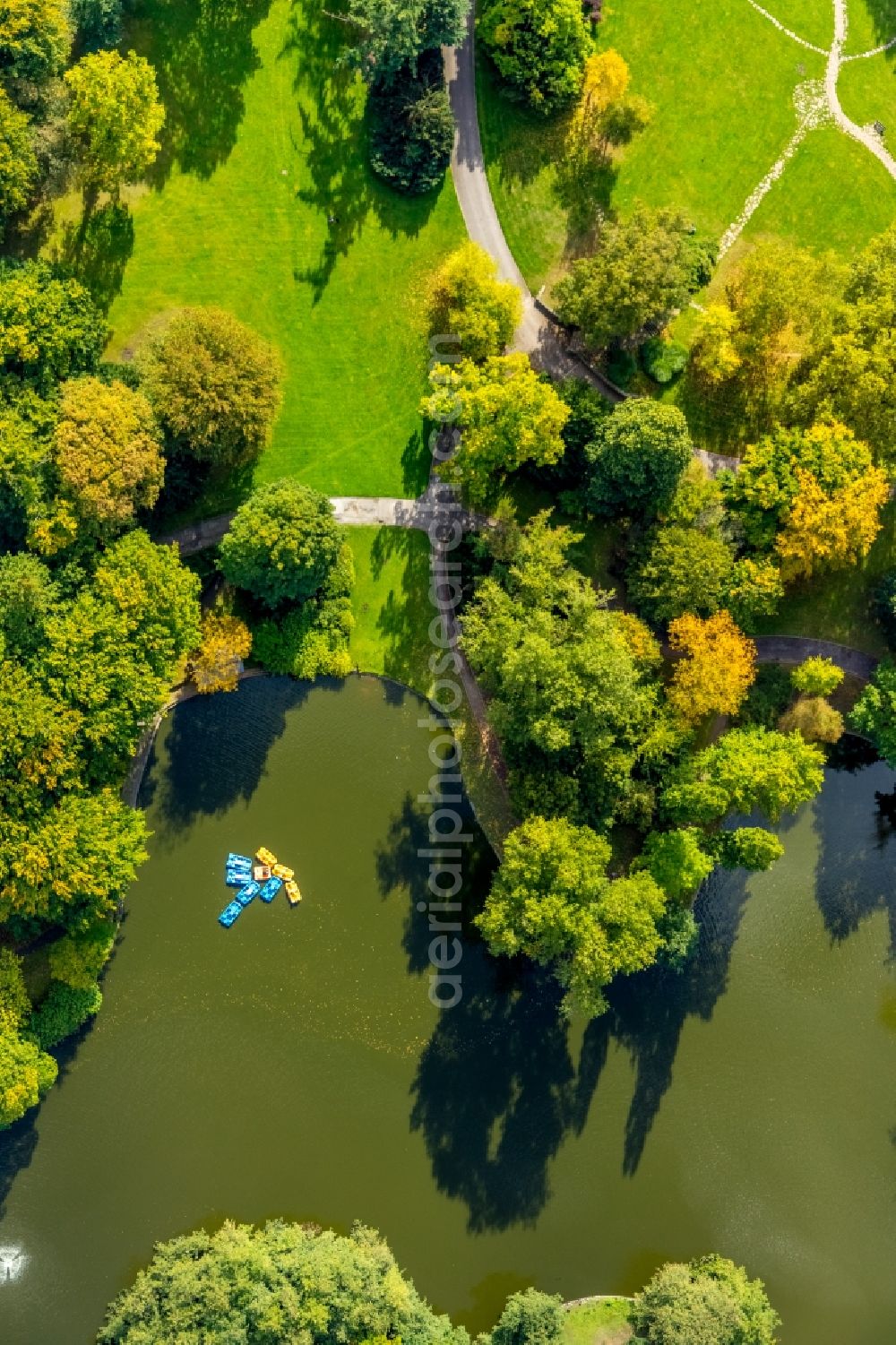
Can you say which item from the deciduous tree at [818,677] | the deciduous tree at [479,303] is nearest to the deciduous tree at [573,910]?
the deciduous tree at [818,677]

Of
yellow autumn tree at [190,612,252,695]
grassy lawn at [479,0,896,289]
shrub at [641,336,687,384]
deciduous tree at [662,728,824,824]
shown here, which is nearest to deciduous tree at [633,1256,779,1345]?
deciduous tree at [662,728,824,824]

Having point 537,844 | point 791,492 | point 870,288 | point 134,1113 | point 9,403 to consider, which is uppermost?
point 870,288

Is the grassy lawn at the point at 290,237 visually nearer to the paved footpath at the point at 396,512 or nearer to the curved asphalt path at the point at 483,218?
the paved footpath at the point at 396,512

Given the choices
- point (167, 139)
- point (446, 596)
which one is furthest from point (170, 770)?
point (167, 139)

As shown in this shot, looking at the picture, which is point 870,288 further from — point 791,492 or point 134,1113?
point 134,1113

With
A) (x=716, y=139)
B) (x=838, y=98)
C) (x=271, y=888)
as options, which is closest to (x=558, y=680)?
(x=271, y=888)

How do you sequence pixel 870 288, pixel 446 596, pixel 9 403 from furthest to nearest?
pixel 446 596 < pixel 870 288 < pixel 9 403

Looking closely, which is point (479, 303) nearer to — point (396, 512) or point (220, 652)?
point (396, 512)
